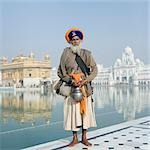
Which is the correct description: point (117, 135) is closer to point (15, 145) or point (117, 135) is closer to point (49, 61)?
point (15, 145)

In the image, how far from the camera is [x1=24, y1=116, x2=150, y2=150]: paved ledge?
2.28 metres

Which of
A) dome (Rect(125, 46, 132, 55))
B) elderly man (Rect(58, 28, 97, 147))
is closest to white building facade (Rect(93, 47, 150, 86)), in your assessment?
dome (Rect(125, 46, 132, 55))

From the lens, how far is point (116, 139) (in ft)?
8.38

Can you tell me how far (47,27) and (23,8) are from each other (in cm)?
81

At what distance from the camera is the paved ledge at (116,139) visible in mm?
2275

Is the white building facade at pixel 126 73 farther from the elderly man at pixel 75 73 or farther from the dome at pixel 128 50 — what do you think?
the elderly man at pixel 75 73

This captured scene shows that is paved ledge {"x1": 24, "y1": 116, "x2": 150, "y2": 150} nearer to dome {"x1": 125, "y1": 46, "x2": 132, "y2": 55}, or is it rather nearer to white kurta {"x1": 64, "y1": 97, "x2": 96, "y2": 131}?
white kurta {"x1": 64, "y1": 97, "x2": 96, "y2": 131}

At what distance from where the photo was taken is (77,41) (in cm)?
218

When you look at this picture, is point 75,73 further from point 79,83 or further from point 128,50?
point 128,50

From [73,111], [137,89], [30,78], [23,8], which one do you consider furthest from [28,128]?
[137,89]

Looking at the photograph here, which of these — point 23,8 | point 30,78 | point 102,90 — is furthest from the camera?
point 102,90

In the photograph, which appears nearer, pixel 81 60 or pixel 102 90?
Result: pixel 81 60

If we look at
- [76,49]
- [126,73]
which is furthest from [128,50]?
[76,49]

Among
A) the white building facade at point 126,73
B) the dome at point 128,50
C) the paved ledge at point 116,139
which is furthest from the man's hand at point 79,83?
the white building facade at point 126,73
